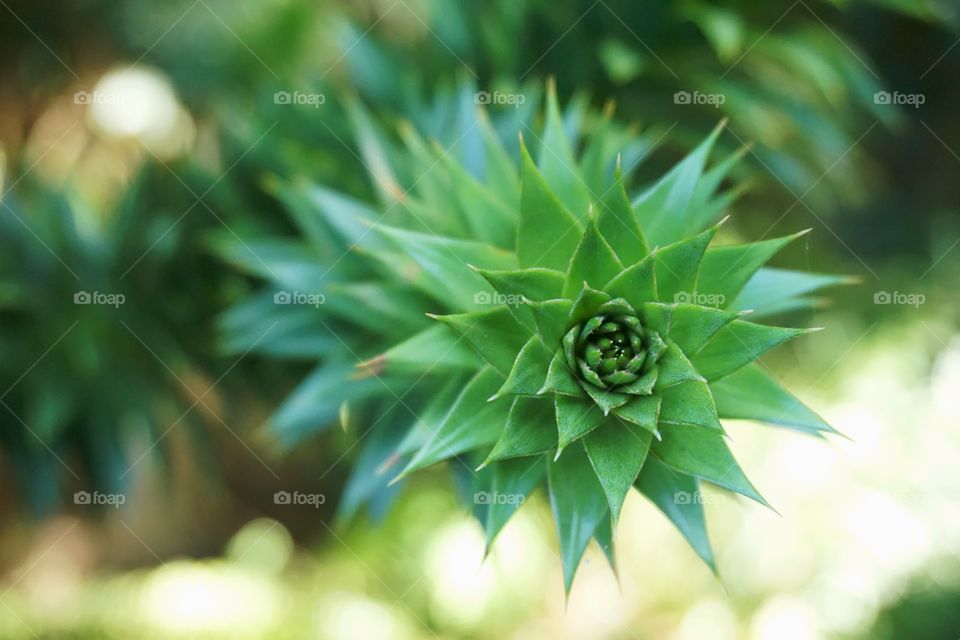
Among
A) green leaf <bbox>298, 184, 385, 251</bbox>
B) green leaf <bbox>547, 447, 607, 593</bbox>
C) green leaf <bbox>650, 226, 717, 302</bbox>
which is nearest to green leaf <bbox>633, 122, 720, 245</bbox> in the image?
green leaf <bbox>650, 226, 717, 302</bbox>

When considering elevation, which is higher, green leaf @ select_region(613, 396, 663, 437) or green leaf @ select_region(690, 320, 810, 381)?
green leaf @ select_region(690, 320, 810, 381)

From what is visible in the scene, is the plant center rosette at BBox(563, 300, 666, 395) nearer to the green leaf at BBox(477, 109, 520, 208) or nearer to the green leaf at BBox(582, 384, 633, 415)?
the green leaf at BBox(582, 384, 633, 415)

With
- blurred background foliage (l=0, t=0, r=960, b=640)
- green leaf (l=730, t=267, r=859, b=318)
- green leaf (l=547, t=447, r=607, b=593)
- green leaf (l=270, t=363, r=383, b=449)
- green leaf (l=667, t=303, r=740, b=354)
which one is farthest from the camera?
blurred background foliage (l=0, t=0, r=960, b=640)

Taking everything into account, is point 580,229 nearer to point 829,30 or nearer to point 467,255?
point 467,255

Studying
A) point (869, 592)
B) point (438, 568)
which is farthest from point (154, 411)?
point (869, 592)

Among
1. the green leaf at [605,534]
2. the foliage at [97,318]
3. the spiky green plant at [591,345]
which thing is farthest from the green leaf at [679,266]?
the foliage at [97,318]

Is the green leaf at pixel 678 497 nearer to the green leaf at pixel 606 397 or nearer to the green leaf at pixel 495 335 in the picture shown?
the green leaf at pixel 606 397

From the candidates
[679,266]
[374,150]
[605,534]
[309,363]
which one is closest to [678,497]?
[605,534]
